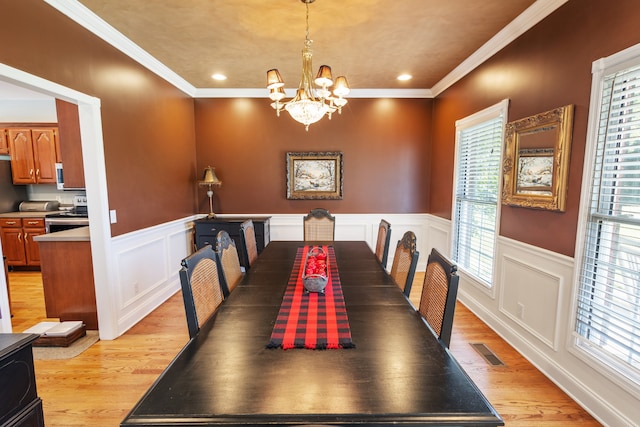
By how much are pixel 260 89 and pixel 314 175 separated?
1.49m

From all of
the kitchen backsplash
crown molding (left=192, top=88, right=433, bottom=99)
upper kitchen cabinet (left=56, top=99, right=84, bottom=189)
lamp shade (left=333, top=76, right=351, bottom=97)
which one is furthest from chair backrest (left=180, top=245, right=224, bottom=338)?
the kitchen backsplash

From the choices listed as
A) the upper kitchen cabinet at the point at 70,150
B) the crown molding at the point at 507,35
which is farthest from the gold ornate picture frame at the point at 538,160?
the upper kitchen cabinet at the point at 70,150

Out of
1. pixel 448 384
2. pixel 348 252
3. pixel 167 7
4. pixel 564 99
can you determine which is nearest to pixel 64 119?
pixel 167 7

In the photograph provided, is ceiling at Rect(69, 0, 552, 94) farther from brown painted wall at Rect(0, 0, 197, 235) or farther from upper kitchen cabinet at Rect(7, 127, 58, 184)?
upper kitchen cabinet at Rect(7, 127, 58, 184)

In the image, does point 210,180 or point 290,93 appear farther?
point 290,93

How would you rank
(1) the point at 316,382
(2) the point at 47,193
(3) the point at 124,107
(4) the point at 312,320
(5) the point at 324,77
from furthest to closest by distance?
(2) the point at 47,193 → (3) the point at 124,107 → (5) the point at 324,77 → (4) the point at 312,320 → (1) the point at 316,382

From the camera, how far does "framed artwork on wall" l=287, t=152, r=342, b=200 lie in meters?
4.49

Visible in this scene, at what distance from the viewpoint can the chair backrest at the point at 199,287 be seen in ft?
4.68

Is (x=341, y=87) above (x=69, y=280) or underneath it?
above

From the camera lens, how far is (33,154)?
4680 mm

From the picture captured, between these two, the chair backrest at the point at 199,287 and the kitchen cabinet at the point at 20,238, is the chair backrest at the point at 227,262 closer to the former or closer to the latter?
the chair backrest at the point at 199,287

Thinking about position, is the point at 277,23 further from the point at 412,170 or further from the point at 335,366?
the point at 412,170

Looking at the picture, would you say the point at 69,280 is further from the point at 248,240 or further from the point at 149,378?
the point at 248,240

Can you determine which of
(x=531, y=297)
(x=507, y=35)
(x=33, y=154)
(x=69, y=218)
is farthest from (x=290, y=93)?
(x=33, y=154)
